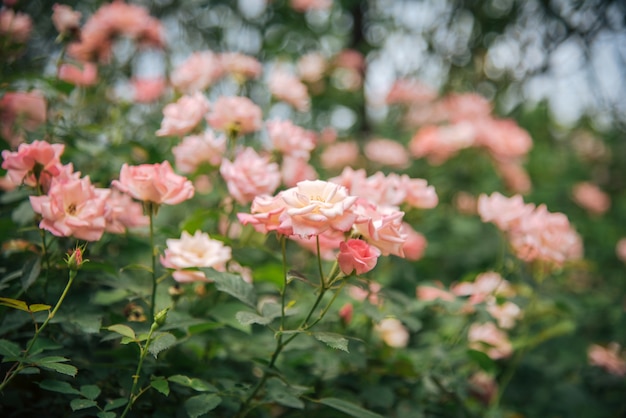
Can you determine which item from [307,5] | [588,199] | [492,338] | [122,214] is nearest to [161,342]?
[122,214]

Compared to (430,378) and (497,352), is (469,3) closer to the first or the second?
(497,352)

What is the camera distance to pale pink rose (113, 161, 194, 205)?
110 cm

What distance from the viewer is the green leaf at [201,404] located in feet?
3.29

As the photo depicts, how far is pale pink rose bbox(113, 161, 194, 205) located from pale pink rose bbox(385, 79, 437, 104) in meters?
2.71

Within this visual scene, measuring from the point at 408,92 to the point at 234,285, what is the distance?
2.78m

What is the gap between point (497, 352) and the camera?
191cm

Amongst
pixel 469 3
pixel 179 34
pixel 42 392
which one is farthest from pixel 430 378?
pixel 179 34

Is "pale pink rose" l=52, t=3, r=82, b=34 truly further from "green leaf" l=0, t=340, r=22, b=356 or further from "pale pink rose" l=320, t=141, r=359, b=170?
"pale pink rose" l=320, t=141, r=359, b=170

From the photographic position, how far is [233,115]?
5.07 ft

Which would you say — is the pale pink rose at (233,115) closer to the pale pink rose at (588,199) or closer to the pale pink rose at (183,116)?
the pale pink rose at (183,116)

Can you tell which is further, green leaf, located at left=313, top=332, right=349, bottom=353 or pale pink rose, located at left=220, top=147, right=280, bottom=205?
pale pink rose, located at left=220, top=147, right=280, bottom=205

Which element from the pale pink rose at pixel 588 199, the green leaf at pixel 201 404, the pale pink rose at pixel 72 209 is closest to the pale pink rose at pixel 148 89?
the pale pink rose at pixel 72 209

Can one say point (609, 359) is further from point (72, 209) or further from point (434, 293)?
point (72, 209)

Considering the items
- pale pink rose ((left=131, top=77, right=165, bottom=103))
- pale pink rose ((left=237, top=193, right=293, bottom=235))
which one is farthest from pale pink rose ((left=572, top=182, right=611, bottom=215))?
pale pink rose ((left=237, top=193, right=293, bottom=235))
